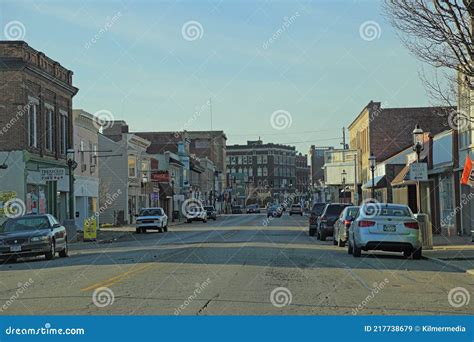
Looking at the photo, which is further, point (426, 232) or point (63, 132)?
point (63, 132)

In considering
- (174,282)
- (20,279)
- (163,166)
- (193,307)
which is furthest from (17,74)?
(163,166)

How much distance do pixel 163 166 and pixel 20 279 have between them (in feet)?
215

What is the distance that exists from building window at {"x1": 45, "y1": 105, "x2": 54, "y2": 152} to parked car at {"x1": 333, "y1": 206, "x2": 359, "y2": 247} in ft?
70.3

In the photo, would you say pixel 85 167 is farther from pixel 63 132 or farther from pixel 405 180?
pixel 405 180

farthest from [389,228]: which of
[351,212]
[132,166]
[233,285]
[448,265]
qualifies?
[132,166]

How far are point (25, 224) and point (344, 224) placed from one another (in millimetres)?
10840

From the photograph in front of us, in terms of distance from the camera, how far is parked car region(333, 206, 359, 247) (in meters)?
24.7

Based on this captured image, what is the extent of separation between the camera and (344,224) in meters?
25.2

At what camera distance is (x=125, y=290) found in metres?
13.1

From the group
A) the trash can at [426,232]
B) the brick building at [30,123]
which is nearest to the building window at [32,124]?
the brick building at [30,123]

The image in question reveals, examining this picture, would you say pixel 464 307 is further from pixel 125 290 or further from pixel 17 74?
pixel 17 74

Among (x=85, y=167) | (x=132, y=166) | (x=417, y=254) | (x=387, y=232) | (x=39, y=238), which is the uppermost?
(x=132, y=166)

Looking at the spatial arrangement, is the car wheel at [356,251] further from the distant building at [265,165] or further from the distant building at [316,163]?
the distant building at [265,165]

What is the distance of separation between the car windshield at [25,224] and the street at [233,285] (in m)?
1.29
